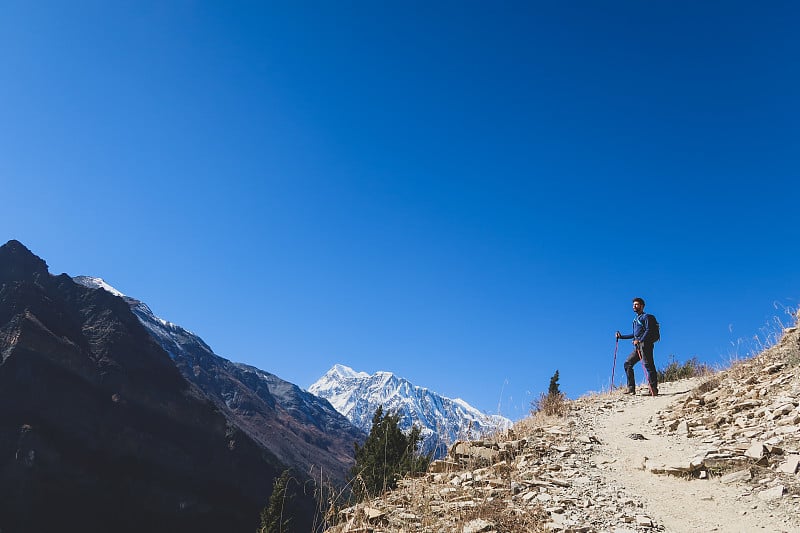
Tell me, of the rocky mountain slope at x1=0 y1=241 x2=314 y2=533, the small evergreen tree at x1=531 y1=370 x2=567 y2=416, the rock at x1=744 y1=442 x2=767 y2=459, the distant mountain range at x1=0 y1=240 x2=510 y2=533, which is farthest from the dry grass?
the rocky mountain slope at x1=0 y1=241 x2=314 y2=533

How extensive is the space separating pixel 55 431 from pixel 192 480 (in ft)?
112

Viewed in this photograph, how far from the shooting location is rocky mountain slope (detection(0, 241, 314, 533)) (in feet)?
326

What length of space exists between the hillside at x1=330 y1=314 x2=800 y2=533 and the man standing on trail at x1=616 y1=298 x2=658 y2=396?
276cm

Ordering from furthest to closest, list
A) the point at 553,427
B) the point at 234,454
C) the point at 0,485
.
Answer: the point at 234,454
the point at 0,485
the point at 553,427

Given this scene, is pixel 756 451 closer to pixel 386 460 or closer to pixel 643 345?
pixel 643 345

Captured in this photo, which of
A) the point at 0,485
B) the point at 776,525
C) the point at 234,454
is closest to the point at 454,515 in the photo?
the point at 776,525

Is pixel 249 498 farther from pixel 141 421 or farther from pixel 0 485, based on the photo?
pixel 0 485

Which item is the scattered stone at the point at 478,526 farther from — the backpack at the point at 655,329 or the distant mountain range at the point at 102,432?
the distant mountain range at the point at 102,432

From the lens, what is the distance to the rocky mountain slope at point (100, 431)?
99.2 meters

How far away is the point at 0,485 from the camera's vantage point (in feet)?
307

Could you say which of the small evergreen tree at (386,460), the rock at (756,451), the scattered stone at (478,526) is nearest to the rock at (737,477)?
the rock at (756,451)

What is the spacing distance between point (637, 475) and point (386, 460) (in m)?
17.1

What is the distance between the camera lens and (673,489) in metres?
7.25

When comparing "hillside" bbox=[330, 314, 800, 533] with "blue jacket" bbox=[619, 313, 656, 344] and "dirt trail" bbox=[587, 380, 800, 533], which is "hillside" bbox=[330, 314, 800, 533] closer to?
"dirt trail" bbox=[587, 380, 800, 533]
